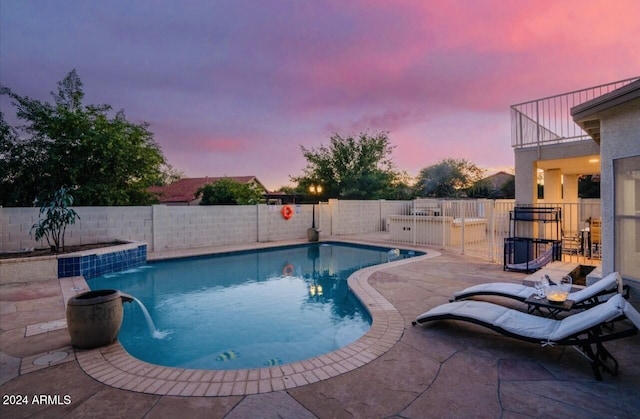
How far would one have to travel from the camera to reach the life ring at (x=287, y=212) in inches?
612

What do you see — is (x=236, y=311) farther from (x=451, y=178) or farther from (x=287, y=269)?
(x=451, y=178)

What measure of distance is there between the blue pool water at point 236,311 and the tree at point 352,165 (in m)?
14.2

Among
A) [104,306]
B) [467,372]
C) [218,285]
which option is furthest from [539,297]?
[218,285]

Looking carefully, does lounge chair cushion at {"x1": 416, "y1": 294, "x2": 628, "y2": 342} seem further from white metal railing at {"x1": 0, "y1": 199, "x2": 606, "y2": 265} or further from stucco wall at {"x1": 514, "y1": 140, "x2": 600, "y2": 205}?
stucco wall at {"x1": 514, "y1": 140, "x2": 600, "y2": 205}

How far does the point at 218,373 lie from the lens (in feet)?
10.8

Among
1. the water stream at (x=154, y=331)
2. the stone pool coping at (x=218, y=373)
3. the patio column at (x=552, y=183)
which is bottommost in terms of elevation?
the water stream at (x=154, y=331)

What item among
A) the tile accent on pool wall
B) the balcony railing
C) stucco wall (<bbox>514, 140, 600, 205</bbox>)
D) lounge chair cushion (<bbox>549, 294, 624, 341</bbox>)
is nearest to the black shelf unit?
stucco wall (<bbox>514, 140, 600, 205</bbox>)

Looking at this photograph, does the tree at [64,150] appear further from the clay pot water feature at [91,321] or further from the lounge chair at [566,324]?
the lounge chair at [566,324]

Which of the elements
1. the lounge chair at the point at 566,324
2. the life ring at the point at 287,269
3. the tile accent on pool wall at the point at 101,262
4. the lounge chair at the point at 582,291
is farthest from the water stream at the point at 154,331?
the lounge chair at the point at 582,291

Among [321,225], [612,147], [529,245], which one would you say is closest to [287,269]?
[321,225]

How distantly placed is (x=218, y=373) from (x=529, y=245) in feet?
28.8

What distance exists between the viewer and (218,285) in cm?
833

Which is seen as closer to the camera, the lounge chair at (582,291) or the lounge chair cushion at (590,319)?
the lounge chair cushion at (590,319)

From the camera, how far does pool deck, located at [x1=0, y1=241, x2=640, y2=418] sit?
262 centimetres
